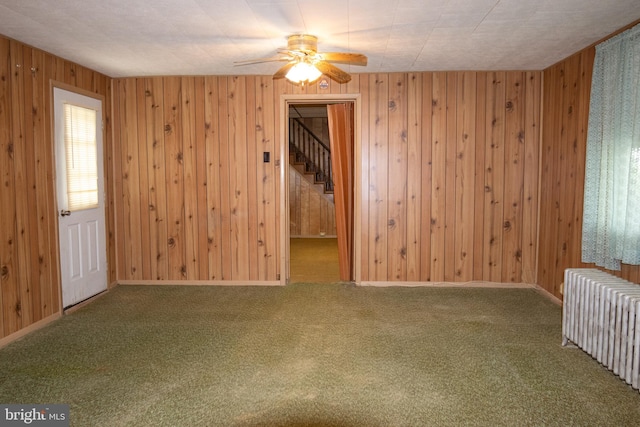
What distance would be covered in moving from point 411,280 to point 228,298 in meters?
2.09

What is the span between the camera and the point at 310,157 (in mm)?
9789

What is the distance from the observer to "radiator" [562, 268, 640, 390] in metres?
2.65

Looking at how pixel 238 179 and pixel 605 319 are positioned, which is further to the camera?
pixel 238 179

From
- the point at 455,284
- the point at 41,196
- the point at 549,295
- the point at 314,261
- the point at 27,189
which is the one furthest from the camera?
the point at 314,261

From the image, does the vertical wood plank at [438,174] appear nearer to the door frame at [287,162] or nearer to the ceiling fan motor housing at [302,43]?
the door frame at [287,162]

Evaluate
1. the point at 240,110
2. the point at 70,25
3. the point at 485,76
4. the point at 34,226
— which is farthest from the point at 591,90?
the point at 34,226

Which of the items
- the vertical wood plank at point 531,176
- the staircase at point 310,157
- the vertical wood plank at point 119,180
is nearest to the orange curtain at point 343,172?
the vertical wood plank at point 531,176

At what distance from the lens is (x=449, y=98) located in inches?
198

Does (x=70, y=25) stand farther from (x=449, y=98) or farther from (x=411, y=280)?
(x=411, y=280)

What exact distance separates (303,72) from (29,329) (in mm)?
3157

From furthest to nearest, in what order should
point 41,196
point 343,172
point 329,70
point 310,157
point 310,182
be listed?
point 310,157
point 310,182
point 343,172
point 41,196
point 329,70

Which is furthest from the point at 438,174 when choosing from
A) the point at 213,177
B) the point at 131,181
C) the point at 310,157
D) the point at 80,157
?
the point at 310,157

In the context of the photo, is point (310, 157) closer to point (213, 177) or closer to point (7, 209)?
point (213, 177)

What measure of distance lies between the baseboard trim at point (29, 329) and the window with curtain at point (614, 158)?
A: 15.5 ft
